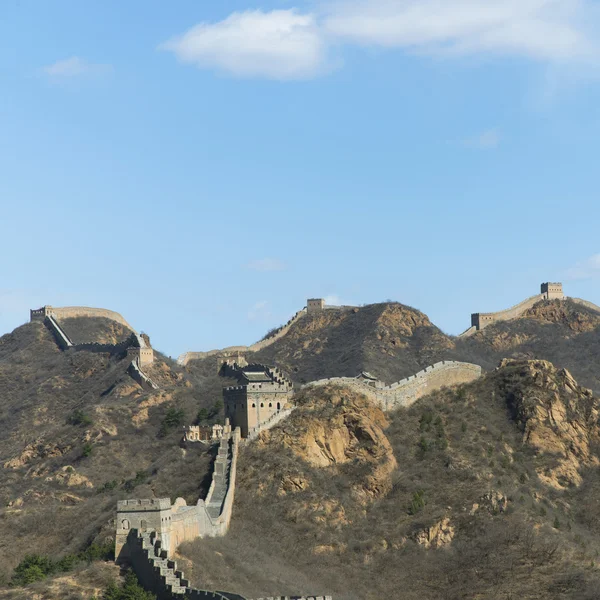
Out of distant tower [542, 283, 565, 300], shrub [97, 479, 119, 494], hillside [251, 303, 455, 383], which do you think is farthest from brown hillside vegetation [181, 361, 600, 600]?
distant tower [542, 283, 565, 300]

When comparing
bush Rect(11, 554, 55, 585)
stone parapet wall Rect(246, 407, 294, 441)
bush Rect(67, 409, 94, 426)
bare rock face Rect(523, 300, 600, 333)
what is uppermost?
bare rock face Rect(523, 300, 600, 333)

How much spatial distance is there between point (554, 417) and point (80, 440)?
113 feet

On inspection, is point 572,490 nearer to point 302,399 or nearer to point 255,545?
point 302,399

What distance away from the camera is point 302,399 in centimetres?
11525

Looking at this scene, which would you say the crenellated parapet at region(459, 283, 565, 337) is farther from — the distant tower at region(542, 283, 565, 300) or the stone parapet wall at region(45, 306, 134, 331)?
the stone parapet wall at region(45, 306, 134, 331)

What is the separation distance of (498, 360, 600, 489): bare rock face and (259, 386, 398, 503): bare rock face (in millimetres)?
10492

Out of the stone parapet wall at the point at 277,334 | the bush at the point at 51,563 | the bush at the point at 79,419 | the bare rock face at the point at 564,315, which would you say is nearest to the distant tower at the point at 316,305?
the stone parapet wall at the point at 277,334

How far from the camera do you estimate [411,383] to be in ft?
407

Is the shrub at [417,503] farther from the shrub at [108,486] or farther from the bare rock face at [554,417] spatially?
the shrub at [108,486]

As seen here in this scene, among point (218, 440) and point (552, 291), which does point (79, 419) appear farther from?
point (552, 291)

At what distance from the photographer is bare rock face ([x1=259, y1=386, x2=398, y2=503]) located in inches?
4370

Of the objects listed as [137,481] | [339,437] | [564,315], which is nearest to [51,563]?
[137,481]

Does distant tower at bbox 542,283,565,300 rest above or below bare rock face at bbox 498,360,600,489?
above

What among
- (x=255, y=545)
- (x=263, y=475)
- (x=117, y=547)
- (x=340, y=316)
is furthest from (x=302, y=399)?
(x=340, y=316)
